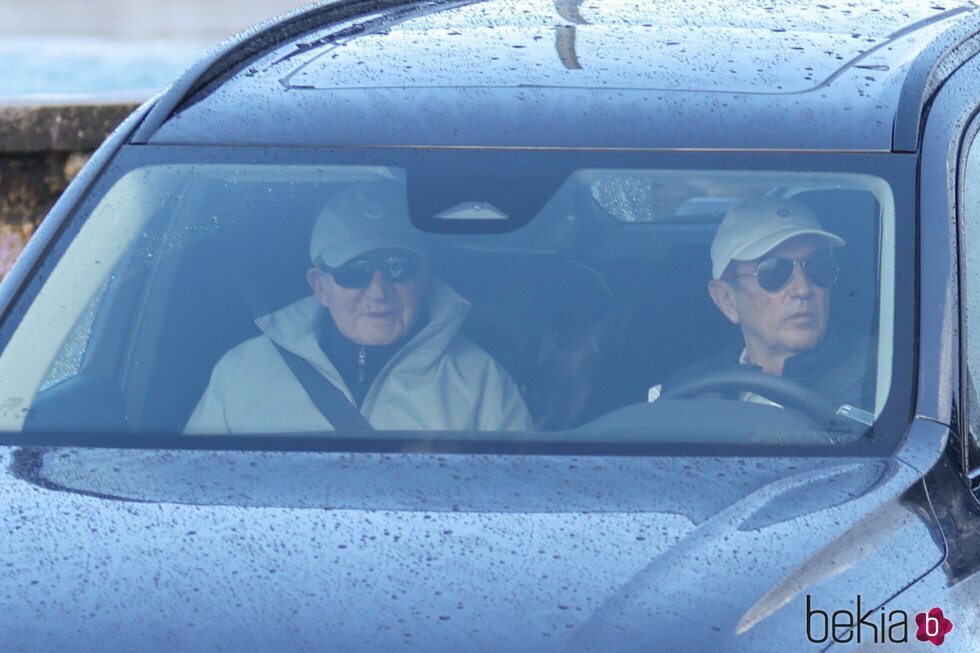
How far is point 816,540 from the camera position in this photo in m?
2.06

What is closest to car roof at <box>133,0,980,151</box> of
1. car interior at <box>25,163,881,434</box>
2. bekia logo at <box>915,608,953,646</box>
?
car interior at <box>25,163,881,434</box>

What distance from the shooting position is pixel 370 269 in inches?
106

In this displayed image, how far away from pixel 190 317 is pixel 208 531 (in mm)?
716

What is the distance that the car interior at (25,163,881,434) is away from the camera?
2.53m

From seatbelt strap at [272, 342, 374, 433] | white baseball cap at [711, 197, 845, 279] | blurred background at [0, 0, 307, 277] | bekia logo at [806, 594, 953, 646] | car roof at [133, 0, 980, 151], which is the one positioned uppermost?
blurred background at [0, 0, 307, 277]

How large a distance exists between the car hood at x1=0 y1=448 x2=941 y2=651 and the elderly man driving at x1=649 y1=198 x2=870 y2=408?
28 cm

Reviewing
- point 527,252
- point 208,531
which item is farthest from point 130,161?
point 208,531

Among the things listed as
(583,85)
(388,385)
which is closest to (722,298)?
(583,85)

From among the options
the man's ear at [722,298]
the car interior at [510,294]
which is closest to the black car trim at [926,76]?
the car interior at [510,294]

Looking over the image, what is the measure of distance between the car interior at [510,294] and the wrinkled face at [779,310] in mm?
28

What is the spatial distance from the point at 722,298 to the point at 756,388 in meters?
0.17

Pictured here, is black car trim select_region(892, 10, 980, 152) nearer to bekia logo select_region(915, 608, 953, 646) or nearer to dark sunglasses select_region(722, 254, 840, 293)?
dark sunglasses select_region(722, 254, 840, 293)

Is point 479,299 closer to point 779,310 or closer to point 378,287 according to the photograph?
point 378,287

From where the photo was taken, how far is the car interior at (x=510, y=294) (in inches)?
99.7
